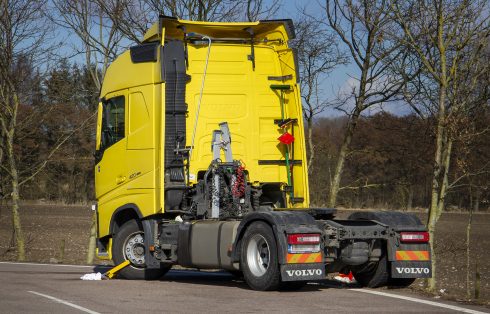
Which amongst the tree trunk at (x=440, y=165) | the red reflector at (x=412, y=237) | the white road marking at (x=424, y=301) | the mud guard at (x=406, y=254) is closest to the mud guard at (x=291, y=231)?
the white road marking at (x=424, y=301)

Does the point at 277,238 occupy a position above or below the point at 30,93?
below

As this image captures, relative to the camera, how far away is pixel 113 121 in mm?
16109

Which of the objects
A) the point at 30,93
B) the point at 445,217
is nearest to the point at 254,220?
the point at 30,93

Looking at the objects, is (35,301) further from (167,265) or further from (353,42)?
(353,42)

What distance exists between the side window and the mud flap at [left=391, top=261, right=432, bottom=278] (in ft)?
18.2

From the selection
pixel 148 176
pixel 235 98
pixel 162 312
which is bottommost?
pixel 162 312

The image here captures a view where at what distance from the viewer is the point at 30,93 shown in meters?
27.6

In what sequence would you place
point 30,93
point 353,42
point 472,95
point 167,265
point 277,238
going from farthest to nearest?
point 30,93 → point 353,42 → point 472,95 → point 167,265 → point 277,238

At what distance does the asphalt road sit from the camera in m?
10.5

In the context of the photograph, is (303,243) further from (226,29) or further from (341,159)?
(341,159)

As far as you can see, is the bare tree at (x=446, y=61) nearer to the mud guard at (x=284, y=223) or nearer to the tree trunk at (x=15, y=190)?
the mud guard at (x=284, y=223)

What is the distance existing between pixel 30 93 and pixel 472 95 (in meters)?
14.7

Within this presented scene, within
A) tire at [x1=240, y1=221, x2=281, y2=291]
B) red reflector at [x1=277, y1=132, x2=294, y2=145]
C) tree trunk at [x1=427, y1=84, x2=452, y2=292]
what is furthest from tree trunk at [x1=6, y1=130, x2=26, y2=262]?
tire at [x1=240, y1=221, x2=281, y2=291]

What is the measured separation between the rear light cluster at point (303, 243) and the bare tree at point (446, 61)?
5.00 m
